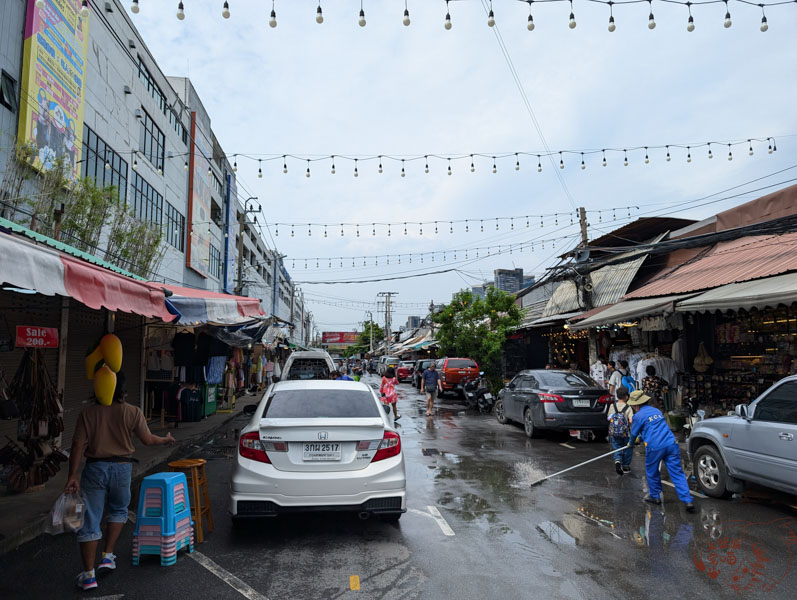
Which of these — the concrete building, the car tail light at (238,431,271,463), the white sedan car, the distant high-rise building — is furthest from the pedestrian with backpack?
the distant high-rise building

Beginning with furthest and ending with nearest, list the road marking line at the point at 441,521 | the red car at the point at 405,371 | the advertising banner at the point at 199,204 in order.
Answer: the red car at the point at 405,371, the advertising banner at the point at 199,204, the road marking line at the point at 441,521

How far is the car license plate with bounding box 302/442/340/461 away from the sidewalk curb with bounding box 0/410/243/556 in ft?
8.13

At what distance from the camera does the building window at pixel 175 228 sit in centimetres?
2462

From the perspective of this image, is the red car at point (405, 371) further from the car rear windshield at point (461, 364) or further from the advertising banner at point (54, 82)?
the advertising banner at point (54, 82)

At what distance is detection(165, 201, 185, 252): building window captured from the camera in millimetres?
24625

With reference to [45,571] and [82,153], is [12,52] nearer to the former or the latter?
[82,153]

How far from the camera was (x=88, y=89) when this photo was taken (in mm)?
16922

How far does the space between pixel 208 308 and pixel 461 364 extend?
1607 cm

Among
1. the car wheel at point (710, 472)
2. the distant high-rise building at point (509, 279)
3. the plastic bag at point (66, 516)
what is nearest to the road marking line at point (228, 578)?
the plastic bag at point (66, 516)

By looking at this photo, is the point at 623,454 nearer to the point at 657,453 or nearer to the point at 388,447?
the point at 657,453

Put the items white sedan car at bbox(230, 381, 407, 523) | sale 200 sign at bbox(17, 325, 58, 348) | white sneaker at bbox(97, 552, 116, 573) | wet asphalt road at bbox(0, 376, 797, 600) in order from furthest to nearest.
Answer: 1. sale 200 sign at bbox(17, 325, 58, 348)
2. white sedan car at bbox(230, 381, 407, 523)
3. white sneaker at bbox(97, 552, 116, 573)
4. wet asphalt road at bbox(0, 376, 797, 600)

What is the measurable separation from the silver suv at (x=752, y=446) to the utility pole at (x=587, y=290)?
33.8 feet

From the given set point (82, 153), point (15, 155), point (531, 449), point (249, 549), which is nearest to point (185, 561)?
point (249, 549)

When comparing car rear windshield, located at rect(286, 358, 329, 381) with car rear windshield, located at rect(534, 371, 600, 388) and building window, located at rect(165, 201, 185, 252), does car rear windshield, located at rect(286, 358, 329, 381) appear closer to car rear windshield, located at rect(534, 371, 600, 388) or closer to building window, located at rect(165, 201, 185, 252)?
car rear windshield, located at rect(534, 371, 600, 388)
